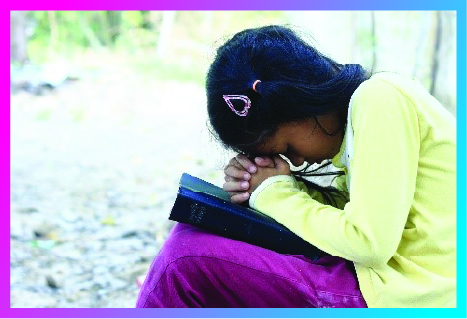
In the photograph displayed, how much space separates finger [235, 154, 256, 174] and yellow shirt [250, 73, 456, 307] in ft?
0.43

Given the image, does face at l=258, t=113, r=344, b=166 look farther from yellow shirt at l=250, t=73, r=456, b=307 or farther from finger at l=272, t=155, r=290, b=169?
yellow shirt at l=250, t=73, r=456, b=307

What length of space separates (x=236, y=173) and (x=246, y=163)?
4 cm

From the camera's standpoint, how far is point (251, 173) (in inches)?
72.7

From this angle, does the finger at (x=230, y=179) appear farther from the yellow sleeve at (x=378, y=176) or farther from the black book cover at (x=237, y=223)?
the yellow sleeve at (x=378, y=176)

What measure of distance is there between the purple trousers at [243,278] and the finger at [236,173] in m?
0.18

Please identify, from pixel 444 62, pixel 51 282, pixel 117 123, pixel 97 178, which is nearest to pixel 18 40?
pixel 117 123

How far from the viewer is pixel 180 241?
1.73 m

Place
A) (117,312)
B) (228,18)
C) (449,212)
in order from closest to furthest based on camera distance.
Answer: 1. (449,212)
2. (117,312)
3. (228,18)

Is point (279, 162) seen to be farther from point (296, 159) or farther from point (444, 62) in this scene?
point (444, 62)

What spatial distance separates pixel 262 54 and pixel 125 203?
2.47 m

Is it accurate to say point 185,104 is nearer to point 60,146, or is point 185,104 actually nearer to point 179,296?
point 60,146

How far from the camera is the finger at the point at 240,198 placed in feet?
6.05

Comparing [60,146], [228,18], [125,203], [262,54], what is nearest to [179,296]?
[262,54]

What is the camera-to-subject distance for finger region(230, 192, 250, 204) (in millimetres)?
1844
